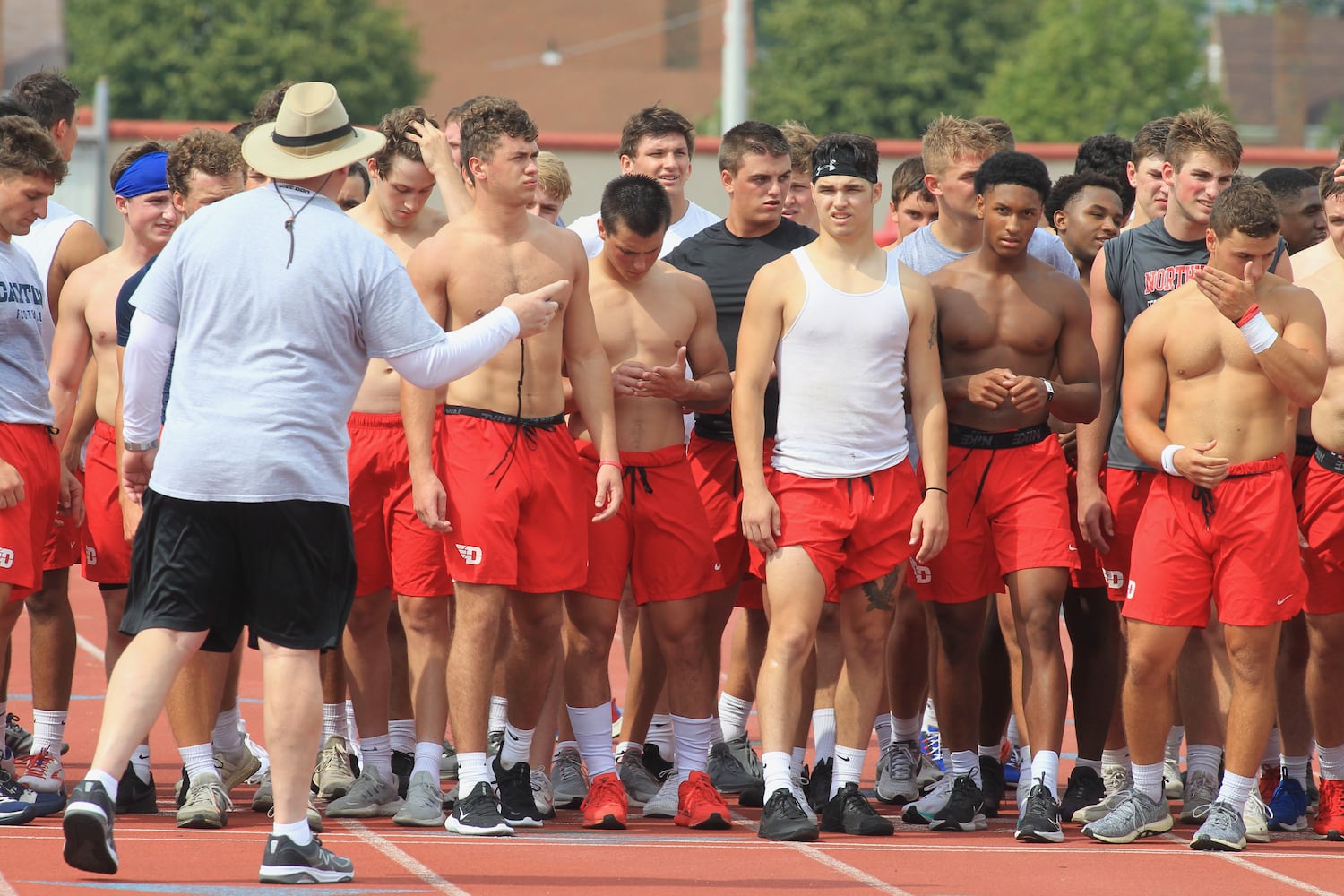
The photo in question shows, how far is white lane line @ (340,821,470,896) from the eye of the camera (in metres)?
5.51

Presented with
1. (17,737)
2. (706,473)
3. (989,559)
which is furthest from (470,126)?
(17,737)

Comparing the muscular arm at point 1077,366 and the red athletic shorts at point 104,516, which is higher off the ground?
the muscular arm at point 1077,366

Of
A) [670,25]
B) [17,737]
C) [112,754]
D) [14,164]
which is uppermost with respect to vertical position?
[670,25]

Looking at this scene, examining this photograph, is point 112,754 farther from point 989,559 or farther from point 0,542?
point 989,559

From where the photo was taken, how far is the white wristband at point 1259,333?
644 centimetres

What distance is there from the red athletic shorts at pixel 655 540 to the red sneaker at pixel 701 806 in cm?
73

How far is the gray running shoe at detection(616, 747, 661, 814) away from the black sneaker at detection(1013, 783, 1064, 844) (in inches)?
61.3

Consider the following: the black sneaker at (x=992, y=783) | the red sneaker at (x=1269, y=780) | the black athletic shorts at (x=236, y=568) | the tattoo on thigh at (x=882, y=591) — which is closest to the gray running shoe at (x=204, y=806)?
the black athletic shorts at (x=236, y=568)

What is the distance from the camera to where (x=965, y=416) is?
7168 mm

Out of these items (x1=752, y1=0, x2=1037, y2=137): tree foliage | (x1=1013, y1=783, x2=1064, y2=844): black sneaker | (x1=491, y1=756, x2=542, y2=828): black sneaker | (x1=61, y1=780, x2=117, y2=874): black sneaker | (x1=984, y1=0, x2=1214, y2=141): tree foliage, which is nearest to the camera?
(x1=61, y1=780, x2=117, y2=874): black sneaker

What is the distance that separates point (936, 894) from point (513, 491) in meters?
2.12

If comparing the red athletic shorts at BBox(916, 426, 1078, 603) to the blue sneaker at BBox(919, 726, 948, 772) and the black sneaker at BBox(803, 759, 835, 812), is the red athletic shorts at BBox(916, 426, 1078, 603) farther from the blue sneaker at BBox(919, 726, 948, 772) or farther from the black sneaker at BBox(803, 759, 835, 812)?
the blue sneaker at BBox(919, 726, 948, 772)

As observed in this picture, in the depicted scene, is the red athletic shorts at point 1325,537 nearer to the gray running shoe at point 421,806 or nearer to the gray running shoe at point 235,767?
the gray running shoe at point 421,806

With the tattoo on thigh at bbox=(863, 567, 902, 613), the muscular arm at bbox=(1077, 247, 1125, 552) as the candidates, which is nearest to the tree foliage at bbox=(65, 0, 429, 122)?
the muscular arm at bbox=(1077, 247, 1125, 552)
